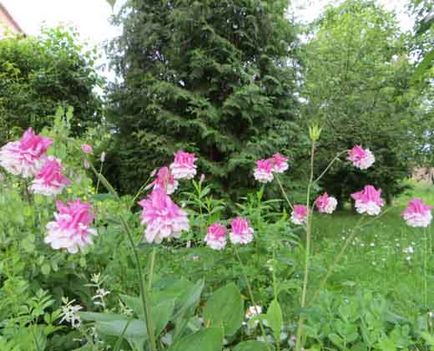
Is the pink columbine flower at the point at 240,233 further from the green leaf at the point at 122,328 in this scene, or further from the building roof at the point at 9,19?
the building roof at the point at 9,19

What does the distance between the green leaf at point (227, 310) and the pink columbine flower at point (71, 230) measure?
431 mm

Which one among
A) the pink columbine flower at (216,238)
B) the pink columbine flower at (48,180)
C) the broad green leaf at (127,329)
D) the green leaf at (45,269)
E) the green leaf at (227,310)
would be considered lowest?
the broad green leaf at (127,329)

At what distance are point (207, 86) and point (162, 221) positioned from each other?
4.11m

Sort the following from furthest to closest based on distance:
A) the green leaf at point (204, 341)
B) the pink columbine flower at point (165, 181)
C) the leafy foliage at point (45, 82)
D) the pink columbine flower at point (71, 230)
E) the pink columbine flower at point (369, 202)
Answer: the leafy foliage at point (45, 82) < the pink columbine flower at point (369, 202) < the pink columbine flower at point (165, 181) < the green leaf at point (204, 341) < the pink columbine flower at point (71, 230)

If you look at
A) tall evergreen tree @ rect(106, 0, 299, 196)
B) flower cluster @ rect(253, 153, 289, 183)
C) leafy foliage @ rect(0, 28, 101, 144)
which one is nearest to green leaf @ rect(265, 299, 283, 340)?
flower cluster @ rect(253, 153, 289, 183)

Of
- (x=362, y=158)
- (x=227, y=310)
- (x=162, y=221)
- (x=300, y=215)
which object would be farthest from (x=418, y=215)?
(x=162, y=221)

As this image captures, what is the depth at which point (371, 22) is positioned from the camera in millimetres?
7383

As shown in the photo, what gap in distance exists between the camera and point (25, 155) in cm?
78

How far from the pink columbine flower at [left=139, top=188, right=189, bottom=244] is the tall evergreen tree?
357 centimetres

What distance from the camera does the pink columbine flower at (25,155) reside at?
774 mm

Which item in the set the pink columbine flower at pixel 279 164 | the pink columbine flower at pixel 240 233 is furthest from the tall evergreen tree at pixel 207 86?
the pink columbine flower at pixel 240 233

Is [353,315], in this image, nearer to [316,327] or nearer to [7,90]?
[316,327]

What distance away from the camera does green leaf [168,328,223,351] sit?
803mm

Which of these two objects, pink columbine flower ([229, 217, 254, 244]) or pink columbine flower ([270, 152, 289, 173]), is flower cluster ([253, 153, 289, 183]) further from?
pink columbine flower ([229, 217, 254, 244])
